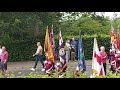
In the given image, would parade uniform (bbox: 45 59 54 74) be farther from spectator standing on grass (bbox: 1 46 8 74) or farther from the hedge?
the hedge

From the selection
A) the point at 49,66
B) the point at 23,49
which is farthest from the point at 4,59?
the point at 23,49

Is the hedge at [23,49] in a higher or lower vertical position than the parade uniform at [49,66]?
higher

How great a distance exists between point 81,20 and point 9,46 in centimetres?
401

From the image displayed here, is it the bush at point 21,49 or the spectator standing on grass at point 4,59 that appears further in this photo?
the bush at point 21,49

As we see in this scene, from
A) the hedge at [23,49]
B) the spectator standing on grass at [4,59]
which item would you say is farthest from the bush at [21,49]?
the spectator standing on grass at [4,59]

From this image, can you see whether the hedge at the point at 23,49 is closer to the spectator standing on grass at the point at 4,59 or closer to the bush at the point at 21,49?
the bush at the point at 21,49

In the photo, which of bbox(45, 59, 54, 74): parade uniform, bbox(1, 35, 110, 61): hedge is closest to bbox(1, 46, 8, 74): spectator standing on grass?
bbox(45, 59, 54, 74): parade uniform

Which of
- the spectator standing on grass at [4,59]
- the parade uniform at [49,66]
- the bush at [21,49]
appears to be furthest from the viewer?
the bush at [21,49]

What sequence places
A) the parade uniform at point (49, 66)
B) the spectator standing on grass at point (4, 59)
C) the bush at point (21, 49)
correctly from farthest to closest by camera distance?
the bush at point (21, 49) < the spectator standing on grass at point (4, 59) < the parade uniform at point (49, 66)
